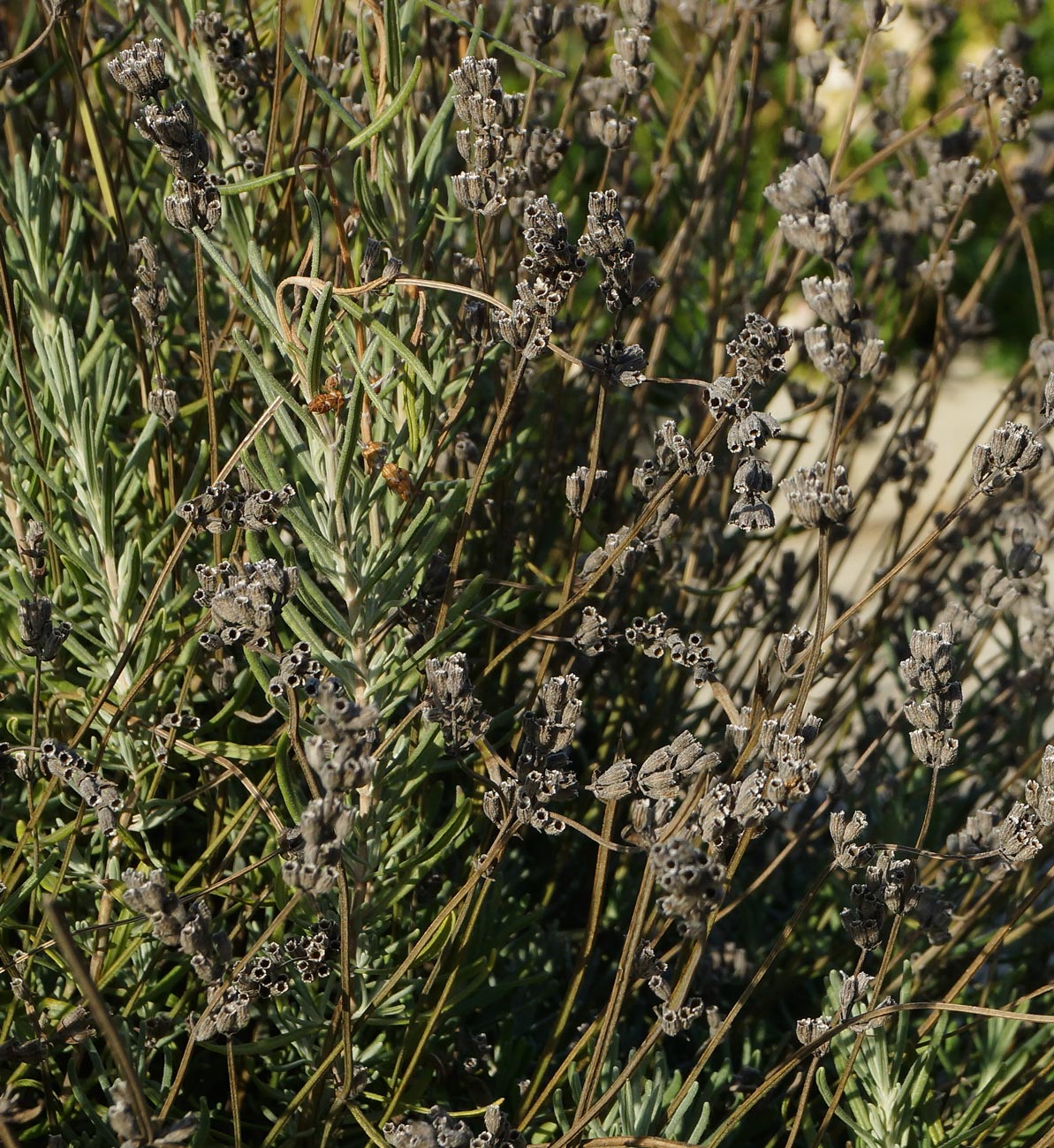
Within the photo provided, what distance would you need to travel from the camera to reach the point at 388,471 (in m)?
1.35

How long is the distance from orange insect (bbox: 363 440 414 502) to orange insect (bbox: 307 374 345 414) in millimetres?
90

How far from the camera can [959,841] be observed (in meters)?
1.48

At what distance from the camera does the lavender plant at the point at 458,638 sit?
4.02ft

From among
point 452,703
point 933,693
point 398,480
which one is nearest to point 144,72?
point 398,480

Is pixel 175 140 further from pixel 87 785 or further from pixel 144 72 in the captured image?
pixel 87 785

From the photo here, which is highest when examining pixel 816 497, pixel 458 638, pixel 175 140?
pixel 175 140

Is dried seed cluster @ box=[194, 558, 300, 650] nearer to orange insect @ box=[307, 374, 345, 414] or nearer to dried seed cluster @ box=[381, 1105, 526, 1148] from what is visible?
orange insect @ box=[307, 374, 345, 414]

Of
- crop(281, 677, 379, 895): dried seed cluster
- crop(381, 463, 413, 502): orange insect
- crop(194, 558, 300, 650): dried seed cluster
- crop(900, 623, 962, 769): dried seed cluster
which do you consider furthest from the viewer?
crop(381, 463, 413, 502): orange insect

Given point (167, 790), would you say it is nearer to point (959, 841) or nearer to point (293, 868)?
point (293, 868)

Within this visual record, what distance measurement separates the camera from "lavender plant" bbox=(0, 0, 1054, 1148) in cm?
123

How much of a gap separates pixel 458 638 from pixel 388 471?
0.98ft

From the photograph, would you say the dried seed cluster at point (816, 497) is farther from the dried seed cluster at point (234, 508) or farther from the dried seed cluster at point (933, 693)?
the dried seed cluster at point (234, 508)

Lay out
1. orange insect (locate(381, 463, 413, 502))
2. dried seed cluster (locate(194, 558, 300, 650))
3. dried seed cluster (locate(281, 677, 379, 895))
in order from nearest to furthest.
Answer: dried seed cluster (locate(281, 677, 379, 895)) → dried seed cluster (locate(194, 558, 300, 650)) → orange insect (locate(381, 463, 413, 502))

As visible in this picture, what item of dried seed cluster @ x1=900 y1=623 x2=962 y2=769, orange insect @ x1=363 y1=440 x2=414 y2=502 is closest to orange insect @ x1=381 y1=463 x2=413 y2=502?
orange insect @ x1=363 y1=440 x2=414 y2=502
